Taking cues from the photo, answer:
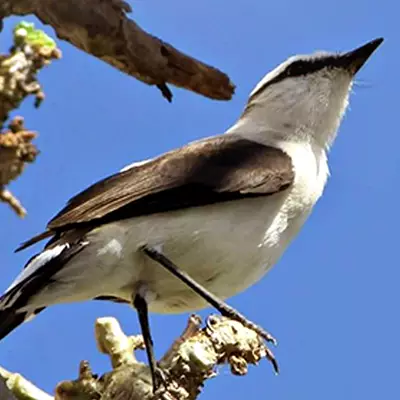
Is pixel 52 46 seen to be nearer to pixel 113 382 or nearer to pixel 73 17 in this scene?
pixel 73 17

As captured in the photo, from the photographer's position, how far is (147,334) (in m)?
3.64

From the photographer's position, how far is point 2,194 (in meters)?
1.57

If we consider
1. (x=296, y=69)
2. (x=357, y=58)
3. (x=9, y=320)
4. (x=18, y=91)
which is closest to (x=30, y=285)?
(x=9, y=320)

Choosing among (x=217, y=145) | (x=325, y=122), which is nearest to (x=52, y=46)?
(x=217, y=145)

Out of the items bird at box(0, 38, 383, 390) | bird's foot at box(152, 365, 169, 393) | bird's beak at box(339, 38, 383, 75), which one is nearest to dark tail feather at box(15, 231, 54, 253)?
bird at box(0, 38, 383, 390)

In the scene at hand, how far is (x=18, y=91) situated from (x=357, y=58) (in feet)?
11.7

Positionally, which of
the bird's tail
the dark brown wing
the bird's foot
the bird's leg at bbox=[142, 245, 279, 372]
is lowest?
the bird's foot

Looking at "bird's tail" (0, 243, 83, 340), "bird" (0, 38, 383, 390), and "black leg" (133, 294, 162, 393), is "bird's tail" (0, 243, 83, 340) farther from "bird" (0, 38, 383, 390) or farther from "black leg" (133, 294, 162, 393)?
"black leg" (133, 294, 162, 393)

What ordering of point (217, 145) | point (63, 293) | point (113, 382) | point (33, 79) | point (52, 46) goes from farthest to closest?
1. point (217, 145)
2. point (63, 293)
3. point (113, 382)
4. point (52, 46)
5. point (33, 79)

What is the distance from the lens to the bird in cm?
371

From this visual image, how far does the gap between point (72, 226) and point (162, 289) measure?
481mm

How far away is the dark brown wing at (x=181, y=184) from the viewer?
3.87 meters

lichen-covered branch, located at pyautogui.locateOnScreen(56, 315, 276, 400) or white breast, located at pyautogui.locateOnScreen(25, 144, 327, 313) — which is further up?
white breast, located at pyautogui.locateOnScreen(25, 144, 327, 313)

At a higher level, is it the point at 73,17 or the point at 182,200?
the point at 182,200
